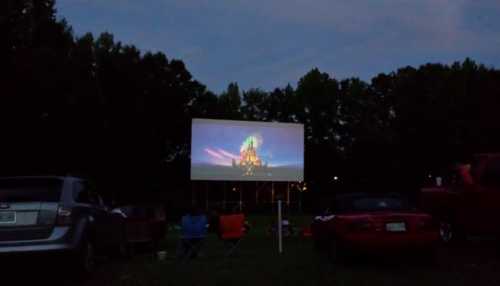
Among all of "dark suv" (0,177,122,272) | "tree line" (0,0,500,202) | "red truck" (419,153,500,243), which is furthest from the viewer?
"tree line" (0,0,500,202)

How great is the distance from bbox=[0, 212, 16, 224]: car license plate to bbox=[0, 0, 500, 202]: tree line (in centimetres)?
1511

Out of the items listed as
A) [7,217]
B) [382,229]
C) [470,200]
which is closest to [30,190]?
[7,217]

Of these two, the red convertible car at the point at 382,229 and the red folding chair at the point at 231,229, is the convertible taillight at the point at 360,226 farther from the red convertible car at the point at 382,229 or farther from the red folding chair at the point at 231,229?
the red folding chair at the point at 231,229

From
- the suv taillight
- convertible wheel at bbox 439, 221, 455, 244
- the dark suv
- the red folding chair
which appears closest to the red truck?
convertible wheel at bbox 439, 221, 455, 244

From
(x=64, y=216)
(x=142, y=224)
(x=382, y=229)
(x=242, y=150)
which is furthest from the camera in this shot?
(x=242, y=150)

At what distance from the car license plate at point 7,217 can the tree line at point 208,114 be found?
15.1 meters

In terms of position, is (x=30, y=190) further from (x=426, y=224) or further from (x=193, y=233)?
(x=426, y=224)

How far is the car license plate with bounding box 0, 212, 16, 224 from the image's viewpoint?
8078 mm

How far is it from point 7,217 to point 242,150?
1108 inches

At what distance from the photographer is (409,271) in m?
9.84

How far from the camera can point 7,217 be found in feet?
26.6

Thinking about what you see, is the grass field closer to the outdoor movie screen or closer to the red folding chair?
the red folding chair

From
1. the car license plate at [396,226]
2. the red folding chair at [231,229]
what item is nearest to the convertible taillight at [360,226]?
the car license plate at [396,226]

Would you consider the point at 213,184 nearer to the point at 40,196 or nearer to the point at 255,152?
the point at 255,152
